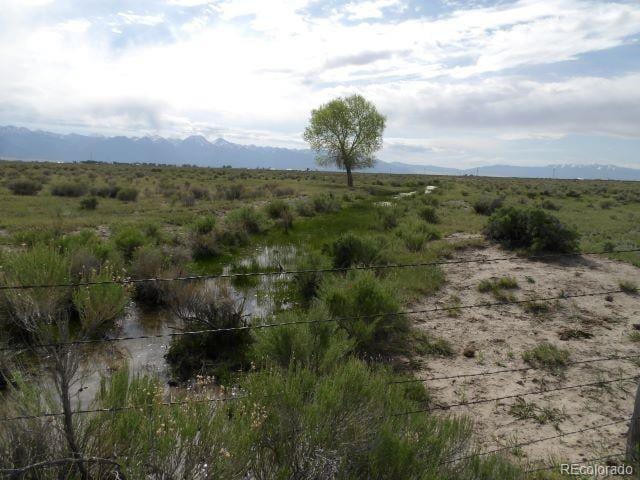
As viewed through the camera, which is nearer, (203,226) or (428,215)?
(203,226)

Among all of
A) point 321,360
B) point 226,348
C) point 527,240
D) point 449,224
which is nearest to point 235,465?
point 321,360

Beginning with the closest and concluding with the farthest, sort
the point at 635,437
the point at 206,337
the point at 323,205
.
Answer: the point at 635,437
the point at 206,337
the point at 323,205

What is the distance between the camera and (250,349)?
281 inches

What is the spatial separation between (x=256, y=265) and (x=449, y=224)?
12082 millimetres

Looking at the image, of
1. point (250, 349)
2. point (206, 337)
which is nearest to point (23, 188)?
point (206, 337)

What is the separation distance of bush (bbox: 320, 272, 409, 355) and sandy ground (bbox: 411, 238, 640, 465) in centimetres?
78

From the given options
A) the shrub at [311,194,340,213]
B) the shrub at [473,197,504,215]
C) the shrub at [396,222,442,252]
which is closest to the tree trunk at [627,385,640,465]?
the shrub at [396,222,442,252]

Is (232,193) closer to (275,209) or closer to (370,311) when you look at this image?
(275,209)

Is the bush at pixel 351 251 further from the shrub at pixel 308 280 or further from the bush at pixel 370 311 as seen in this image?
the bush at pixel 370 311

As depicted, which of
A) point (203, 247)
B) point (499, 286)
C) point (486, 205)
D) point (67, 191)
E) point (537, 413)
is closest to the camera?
point (537, 413)

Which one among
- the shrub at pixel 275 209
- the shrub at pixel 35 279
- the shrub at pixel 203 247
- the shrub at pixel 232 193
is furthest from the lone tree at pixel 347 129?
the shrub at pixel 35 279

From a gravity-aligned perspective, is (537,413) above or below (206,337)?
below

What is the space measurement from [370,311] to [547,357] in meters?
3.23

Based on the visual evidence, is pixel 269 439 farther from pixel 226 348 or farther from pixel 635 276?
pixel 635 276
